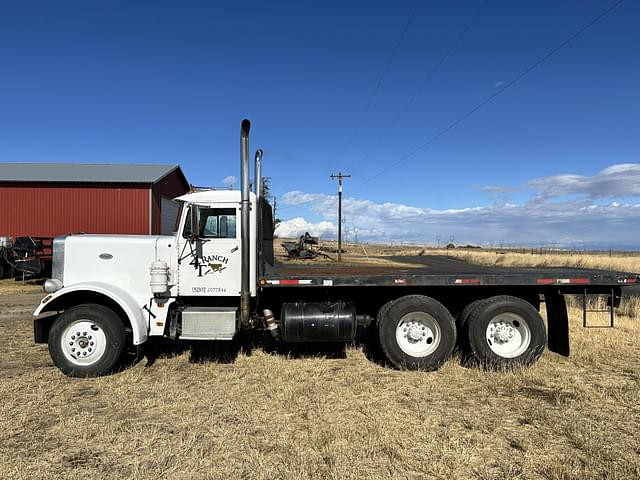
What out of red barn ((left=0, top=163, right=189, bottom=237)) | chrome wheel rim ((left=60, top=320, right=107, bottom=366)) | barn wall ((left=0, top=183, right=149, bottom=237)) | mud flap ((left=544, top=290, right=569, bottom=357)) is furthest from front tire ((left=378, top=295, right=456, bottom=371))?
barn wall ((left=0, top=183, right=149, bottom=237))

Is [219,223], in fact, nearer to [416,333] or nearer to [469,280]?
[416,333]

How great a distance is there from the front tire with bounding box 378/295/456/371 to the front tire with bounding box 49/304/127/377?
3.48 m

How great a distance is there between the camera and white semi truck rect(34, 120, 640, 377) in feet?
19.6

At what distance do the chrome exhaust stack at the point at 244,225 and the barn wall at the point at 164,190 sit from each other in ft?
57.0

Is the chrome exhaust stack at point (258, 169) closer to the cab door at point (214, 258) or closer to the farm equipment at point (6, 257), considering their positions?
the cab door at point (214, 258)

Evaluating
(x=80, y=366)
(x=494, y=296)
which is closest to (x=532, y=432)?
(x=494, y=296)

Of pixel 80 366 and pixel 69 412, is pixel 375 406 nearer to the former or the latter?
pixel 69 412

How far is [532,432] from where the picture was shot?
4242 millimetres

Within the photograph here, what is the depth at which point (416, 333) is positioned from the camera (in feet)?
20.6

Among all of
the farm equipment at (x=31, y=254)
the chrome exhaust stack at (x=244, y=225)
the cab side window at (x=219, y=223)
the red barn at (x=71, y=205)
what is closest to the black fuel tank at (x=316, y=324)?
the chrome exhaust stack at (x=244, y=225)

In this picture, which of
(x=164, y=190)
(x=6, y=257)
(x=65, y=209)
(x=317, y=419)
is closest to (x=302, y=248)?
(x=164, y=190)

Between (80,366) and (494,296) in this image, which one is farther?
(494,296)

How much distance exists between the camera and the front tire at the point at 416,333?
6.12 m

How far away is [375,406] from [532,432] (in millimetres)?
1522
